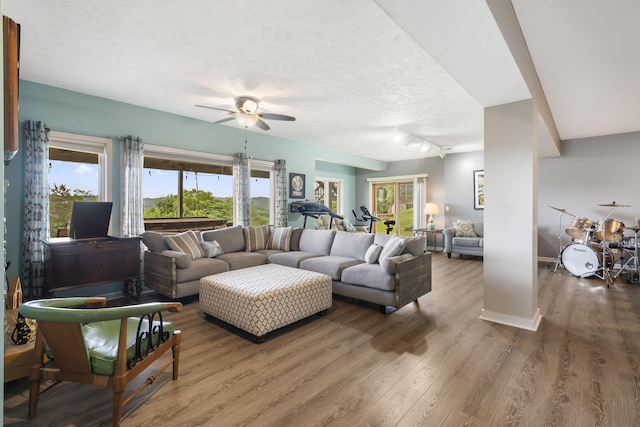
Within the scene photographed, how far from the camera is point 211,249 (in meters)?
4.57

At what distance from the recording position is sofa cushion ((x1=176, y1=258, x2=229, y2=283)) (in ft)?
12.8

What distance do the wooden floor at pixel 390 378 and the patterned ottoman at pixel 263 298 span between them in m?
0.16

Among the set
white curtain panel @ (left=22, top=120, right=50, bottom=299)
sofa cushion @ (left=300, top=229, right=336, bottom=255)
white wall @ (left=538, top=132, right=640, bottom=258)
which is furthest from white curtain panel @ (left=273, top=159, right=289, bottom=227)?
white wall @ (left=538, top=132, right=640, bottom=258)

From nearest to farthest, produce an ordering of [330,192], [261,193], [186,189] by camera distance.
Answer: [186,189] → [261,193] → [330,192]

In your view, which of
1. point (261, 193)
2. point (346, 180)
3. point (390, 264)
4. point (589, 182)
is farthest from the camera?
point (346, 180)

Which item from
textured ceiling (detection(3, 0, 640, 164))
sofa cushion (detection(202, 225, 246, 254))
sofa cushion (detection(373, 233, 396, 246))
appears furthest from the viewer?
sofa cushion (detection(202, 225, 246, 254))

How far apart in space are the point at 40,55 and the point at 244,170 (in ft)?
A: 10.3

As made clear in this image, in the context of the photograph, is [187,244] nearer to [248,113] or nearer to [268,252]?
[268,252]

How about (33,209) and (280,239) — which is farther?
(280,239)

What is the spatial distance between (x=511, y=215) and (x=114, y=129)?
5.17m

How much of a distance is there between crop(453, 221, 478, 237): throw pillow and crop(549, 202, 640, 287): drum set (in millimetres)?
1842

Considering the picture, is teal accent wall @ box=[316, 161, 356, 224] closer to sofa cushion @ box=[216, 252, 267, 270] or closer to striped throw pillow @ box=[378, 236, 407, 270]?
sofa cushion @ box=[216, 252, 267, 270]

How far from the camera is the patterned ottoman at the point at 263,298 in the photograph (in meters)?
2.80

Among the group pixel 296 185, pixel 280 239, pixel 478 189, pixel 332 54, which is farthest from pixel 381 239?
pixel 478 189
